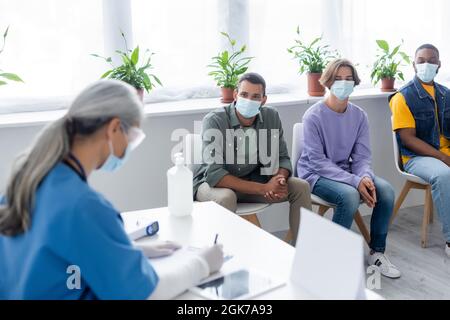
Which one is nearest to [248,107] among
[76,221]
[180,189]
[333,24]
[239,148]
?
[239,148]

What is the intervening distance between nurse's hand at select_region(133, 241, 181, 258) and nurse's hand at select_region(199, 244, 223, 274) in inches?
5.6

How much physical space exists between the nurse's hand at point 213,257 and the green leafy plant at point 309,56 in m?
2.43

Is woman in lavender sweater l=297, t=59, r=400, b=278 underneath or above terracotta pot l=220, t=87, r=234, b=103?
underneath

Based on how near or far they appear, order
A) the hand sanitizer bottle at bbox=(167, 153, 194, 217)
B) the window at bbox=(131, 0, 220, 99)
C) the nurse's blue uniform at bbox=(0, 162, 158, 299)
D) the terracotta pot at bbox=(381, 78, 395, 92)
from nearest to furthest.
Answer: the nurse's blue uniform at bbox=(0, 162, 158, 299), the hand sanitizer bottle at bbox=(167, 153, 194, 217), the window at bbox=(131, 0, 220, 99), the terracotta pot at bbox=(381, 78, 395, 92)

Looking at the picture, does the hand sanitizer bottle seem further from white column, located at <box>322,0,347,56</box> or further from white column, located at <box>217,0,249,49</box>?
white column, located at <box>322,0,347,56</box>

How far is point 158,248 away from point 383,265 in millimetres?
1828

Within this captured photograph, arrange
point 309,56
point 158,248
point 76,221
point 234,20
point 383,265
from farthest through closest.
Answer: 1. point 309,56
2. point 234,20
3. point 383,265
4. point 158,248
5. point 76,221

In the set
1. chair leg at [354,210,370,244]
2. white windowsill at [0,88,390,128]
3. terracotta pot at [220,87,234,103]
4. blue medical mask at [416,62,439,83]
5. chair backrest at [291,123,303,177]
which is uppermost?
blue medical mask at [416,62,439,83]

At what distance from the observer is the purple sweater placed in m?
3.18

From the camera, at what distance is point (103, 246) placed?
1261mm

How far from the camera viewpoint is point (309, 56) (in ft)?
12.4

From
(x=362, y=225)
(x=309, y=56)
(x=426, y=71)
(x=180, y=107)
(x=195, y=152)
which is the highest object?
(x=309, y=56)

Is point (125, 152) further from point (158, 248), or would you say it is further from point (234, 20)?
point (234, 20)

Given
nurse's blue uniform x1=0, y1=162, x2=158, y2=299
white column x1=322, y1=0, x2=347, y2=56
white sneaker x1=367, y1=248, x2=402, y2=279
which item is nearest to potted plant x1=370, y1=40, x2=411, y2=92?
white column x1=322, y1=0, x2=347, y2=56
